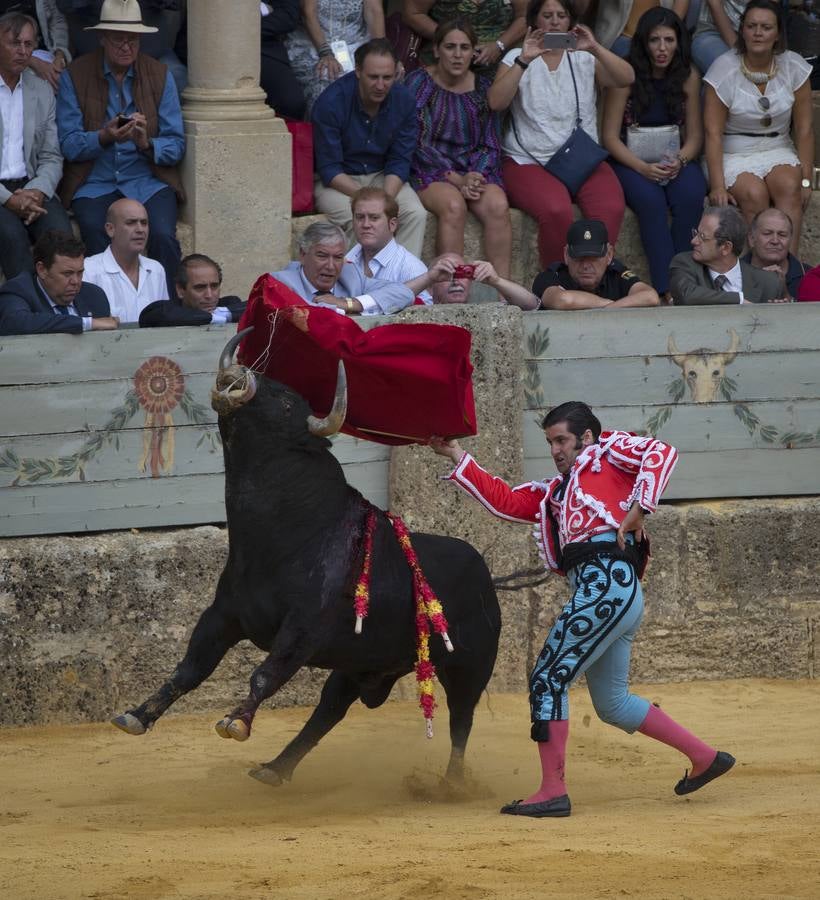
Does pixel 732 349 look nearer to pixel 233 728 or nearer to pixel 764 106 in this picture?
pixel 764 106

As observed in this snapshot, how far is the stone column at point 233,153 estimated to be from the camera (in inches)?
378

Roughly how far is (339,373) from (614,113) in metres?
4.61

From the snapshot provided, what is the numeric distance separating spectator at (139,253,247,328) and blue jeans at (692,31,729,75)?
3867mm

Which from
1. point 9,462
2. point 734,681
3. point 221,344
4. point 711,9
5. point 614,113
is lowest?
point 734,681

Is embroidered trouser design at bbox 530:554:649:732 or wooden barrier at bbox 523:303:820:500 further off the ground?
wooden barrier at bbox 523:303:820:500

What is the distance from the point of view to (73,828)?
6.47 metres

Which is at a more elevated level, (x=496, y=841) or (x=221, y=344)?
(x=221, y=344)

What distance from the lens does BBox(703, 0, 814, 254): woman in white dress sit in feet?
34.4

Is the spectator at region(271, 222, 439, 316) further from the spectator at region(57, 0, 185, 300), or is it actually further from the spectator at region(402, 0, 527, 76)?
the spectator at region(402, 0, 527, 76)

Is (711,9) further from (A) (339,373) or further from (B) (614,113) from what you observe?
(A) (339,373)

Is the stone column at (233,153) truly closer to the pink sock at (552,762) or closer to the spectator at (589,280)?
the spectator at (589,280)

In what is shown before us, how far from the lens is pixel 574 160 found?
33.7ft

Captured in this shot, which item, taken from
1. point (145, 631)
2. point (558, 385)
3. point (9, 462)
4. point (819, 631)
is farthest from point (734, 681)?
point (9, 462)

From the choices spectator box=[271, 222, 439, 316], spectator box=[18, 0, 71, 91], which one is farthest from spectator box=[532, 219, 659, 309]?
spectator box=[18, 0, 71, 91]
